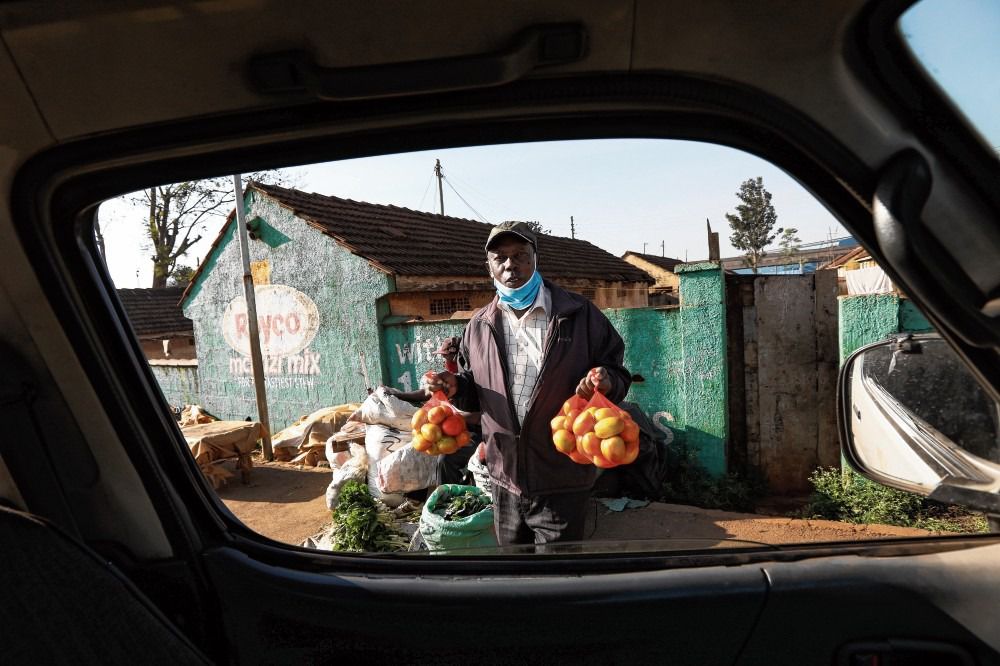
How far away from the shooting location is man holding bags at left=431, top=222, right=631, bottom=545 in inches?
90.6

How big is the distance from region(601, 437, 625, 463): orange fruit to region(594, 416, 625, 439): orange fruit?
2cm

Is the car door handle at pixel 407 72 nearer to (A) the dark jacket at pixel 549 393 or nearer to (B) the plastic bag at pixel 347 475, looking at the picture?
(A) the dark jacket at pixel 549 393

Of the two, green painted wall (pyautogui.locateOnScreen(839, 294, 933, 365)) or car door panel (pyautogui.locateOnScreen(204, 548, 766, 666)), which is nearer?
car door panel (pyautogui.locateOnScreen(204, 548, 766, 666))

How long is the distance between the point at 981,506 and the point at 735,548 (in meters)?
0.43

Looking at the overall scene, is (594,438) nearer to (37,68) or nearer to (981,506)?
(981,506)

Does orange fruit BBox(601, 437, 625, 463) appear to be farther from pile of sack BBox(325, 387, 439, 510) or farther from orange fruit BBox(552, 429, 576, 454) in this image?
pile of sack BBox(325, 387, 439, 510)

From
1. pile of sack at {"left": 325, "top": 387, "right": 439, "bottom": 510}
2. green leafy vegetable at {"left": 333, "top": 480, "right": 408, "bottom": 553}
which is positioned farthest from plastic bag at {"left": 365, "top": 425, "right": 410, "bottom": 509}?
green leafy vegetable at {"left": 333, "top": 480, "right": 408, "bottom": 553}

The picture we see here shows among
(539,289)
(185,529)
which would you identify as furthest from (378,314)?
(185,529)

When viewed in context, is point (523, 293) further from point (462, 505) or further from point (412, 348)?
point (412, 348)

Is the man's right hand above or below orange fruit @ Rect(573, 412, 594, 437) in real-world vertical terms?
above

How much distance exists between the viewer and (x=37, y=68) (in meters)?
0.84

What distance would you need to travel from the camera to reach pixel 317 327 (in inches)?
339

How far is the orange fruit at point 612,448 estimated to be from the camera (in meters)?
1.99

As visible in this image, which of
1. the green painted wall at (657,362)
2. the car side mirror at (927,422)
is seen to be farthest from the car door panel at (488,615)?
the green painted wall at (657,362)
